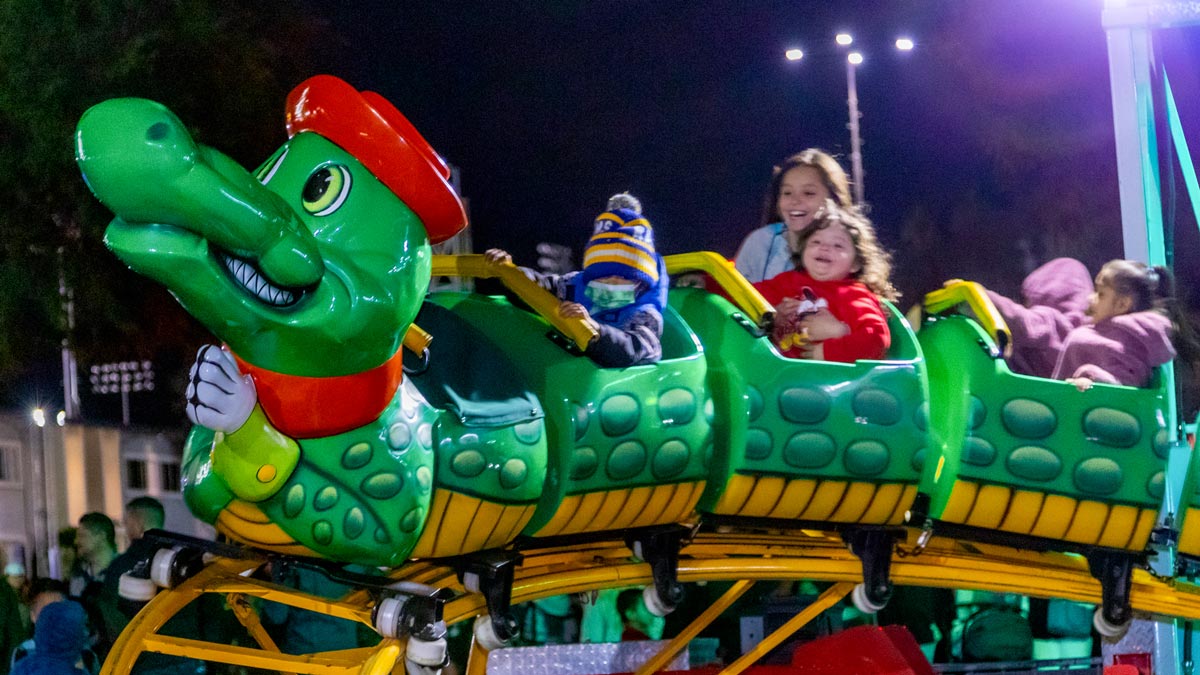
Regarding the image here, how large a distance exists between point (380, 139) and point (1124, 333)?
6.22 feet

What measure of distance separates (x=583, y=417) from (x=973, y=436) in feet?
3.23

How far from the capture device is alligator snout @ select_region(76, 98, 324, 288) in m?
2.06

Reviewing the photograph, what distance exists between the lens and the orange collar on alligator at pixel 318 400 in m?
2.33

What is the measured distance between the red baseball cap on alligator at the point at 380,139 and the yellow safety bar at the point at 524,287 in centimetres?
37

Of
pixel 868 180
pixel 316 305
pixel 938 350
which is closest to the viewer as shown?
pixel 316 305

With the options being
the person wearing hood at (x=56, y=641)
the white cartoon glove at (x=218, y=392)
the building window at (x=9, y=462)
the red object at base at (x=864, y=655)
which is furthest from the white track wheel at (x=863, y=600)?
the building window at (x=9, y=462)

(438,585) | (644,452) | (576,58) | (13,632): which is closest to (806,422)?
(644,452)

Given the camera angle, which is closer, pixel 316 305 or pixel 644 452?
pixel 316 305

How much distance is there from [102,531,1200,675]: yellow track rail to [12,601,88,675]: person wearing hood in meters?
0.96

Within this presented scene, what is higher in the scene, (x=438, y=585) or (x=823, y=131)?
(x=823, y=131)

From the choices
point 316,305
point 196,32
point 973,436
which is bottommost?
point 973,436

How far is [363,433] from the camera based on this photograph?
238 centimetres

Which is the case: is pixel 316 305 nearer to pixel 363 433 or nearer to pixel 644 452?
pixel 363 433

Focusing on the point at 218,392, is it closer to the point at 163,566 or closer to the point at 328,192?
the point at 328,192
